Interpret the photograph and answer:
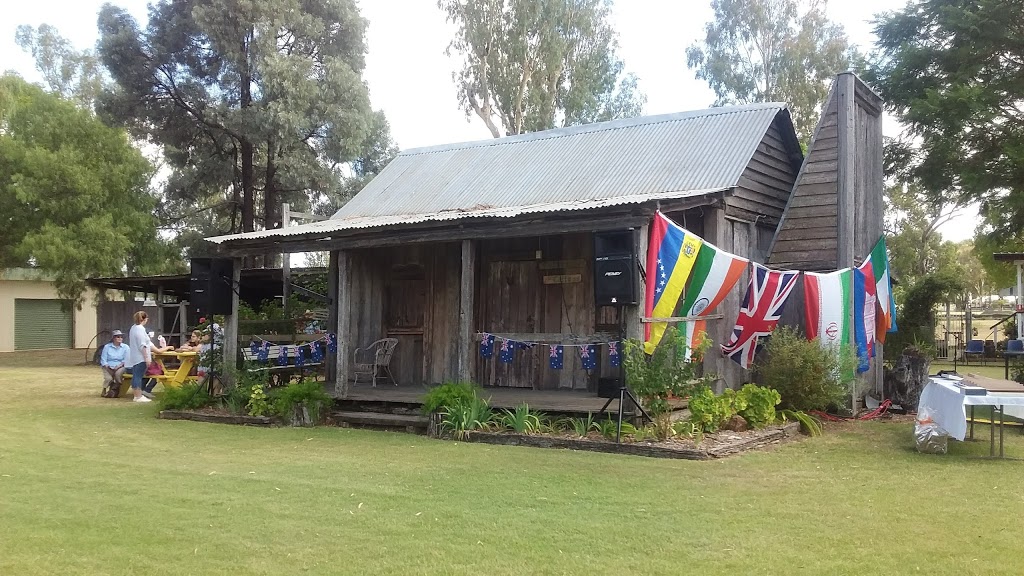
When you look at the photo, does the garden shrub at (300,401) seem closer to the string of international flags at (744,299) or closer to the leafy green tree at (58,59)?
the string of international flags at (744,299)

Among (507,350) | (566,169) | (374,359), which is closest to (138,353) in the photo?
(374,359)

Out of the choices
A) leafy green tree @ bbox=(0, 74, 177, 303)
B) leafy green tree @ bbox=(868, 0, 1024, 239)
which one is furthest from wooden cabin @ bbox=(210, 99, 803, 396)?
leafy green tree @ bbox=(0, 74, 177, 303)

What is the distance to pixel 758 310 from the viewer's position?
35.3 feet

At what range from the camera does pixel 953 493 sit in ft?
21.3

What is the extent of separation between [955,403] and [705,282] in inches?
114

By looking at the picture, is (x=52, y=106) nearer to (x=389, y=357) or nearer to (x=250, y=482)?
(x=389, y=357)

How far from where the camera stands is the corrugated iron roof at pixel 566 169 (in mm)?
12000

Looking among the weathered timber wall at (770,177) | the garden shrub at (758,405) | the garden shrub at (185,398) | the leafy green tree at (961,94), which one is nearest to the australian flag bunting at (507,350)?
the garden shrub at (758,405)

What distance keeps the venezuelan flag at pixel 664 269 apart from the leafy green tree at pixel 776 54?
79.9 ft

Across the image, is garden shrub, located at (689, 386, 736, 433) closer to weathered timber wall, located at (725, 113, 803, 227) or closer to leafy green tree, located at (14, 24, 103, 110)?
weathered timber wall, located at (725, 113, 803, 227)

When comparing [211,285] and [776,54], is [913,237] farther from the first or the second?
[211,285]

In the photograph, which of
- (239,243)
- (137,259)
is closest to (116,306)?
(137,259)

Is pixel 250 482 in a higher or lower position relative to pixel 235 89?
lower

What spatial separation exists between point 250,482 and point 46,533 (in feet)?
6.14
